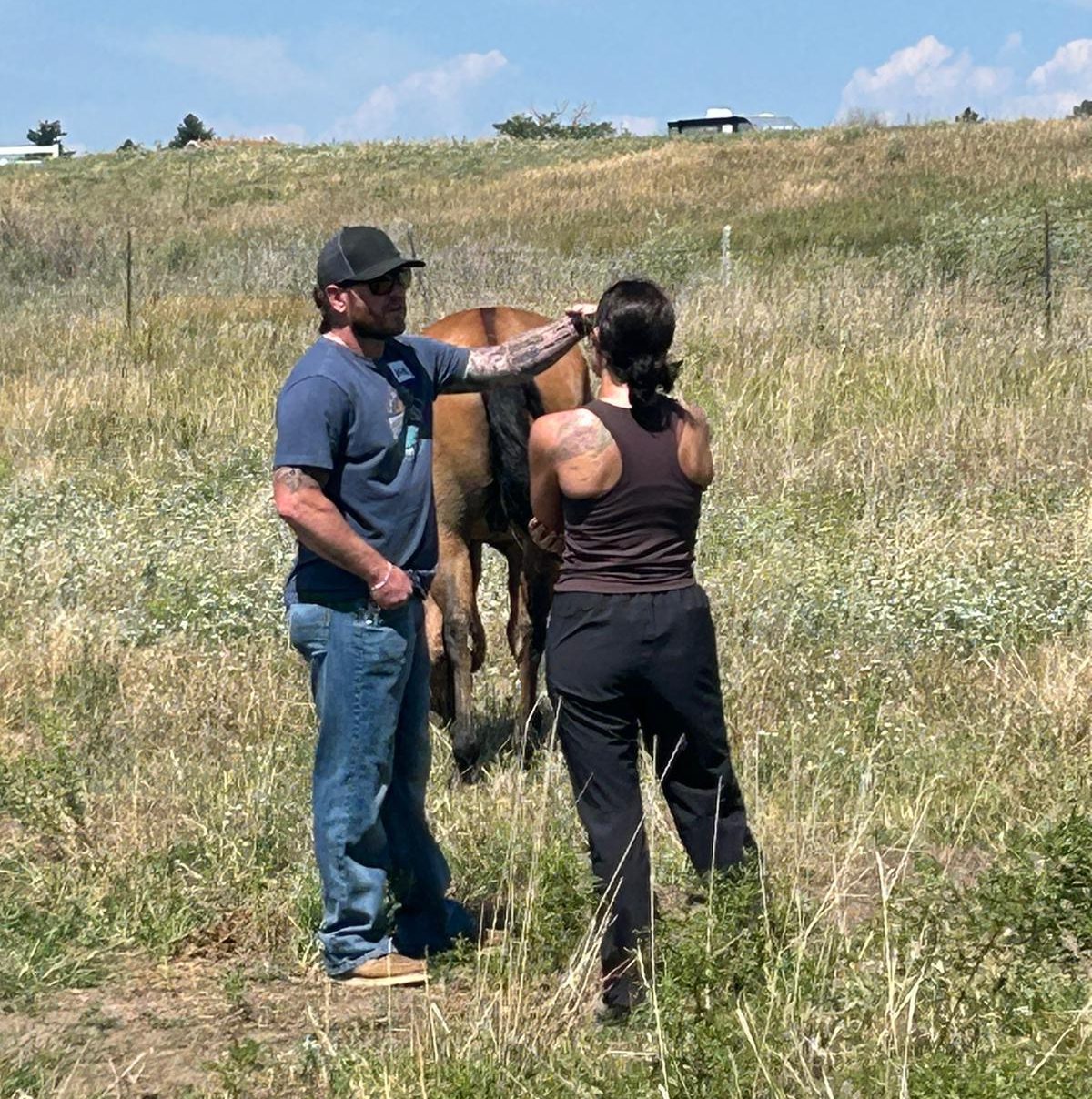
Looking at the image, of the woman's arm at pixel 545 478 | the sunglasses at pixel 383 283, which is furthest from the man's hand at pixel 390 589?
the sunglasses at pixel 383 283

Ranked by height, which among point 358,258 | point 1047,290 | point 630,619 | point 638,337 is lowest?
point 630,619

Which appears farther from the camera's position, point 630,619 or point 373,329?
point 373,329

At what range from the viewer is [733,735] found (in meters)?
6.09

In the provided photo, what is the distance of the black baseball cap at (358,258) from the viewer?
169 inches

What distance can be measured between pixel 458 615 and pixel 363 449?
2.34 m

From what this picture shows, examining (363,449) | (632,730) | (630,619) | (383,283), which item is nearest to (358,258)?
(383,283)

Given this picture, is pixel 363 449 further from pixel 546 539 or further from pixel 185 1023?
pixel 185 1023

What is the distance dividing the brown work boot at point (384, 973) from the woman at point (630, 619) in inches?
26.0

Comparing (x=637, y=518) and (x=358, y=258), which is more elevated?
(x=358, y=258)

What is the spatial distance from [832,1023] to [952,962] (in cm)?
41

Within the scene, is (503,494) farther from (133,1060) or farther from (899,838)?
(133,1060)

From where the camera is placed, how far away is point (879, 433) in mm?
10758

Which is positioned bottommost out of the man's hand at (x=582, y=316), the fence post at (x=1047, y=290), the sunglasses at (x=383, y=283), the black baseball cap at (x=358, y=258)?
the man's hand at (x=582, y=316)

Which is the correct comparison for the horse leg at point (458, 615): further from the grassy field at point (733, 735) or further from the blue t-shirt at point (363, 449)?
the blue t-shirt at point (363, 449)
